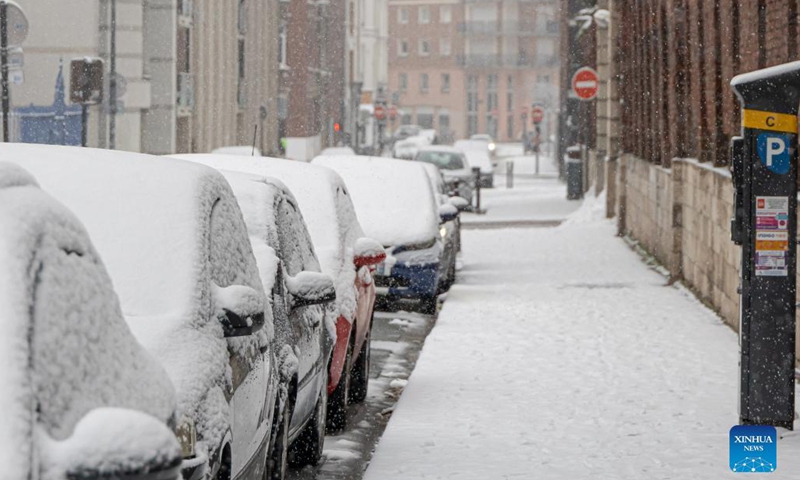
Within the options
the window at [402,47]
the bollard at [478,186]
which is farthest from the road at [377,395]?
the window at [402,47]

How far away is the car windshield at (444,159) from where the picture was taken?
42.2 meters

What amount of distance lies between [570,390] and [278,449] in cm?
437

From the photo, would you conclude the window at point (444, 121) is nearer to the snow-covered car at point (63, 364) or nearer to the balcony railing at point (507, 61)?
the balcony railing at point (507, 61)

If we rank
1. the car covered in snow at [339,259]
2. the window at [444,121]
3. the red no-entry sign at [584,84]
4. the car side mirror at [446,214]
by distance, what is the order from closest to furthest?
the car covered in snow at [339,259] < the car side mirror at [446,214] < the red no-entry sign at [584,84] < the window at [444,121]

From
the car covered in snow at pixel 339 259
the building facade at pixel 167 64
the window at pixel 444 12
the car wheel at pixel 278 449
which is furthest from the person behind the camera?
the window at pixel 444 12

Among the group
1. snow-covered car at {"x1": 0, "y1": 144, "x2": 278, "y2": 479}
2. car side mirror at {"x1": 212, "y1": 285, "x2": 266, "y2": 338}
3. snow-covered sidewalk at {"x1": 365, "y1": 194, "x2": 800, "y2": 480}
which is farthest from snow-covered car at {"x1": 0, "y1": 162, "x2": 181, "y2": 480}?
snow-covered sidewalk at {"x1": 365, "y1": 194, "x2": 800, "y2": 480}

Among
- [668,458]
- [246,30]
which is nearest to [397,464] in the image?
[668,458]

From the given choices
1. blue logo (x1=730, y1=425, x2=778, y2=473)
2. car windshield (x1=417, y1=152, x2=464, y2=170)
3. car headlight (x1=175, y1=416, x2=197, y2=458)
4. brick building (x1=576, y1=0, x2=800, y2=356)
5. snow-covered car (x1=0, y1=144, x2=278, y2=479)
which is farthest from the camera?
car windshield (x1=417, y1=152, x2=464, y2=170)

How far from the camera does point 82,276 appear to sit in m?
3.41

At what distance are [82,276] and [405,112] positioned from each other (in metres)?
135

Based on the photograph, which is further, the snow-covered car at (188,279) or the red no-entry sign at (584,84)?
the red no-entry sign at (584,84)

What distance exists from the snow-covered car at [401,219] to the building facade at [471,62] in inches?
4577

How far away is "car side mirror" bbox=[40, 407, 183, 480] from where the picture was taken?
2992mm

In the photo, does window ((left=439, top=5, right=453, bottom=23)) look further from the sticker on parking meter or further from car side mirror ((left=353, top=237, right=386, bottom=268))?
the sticker on parking meter
